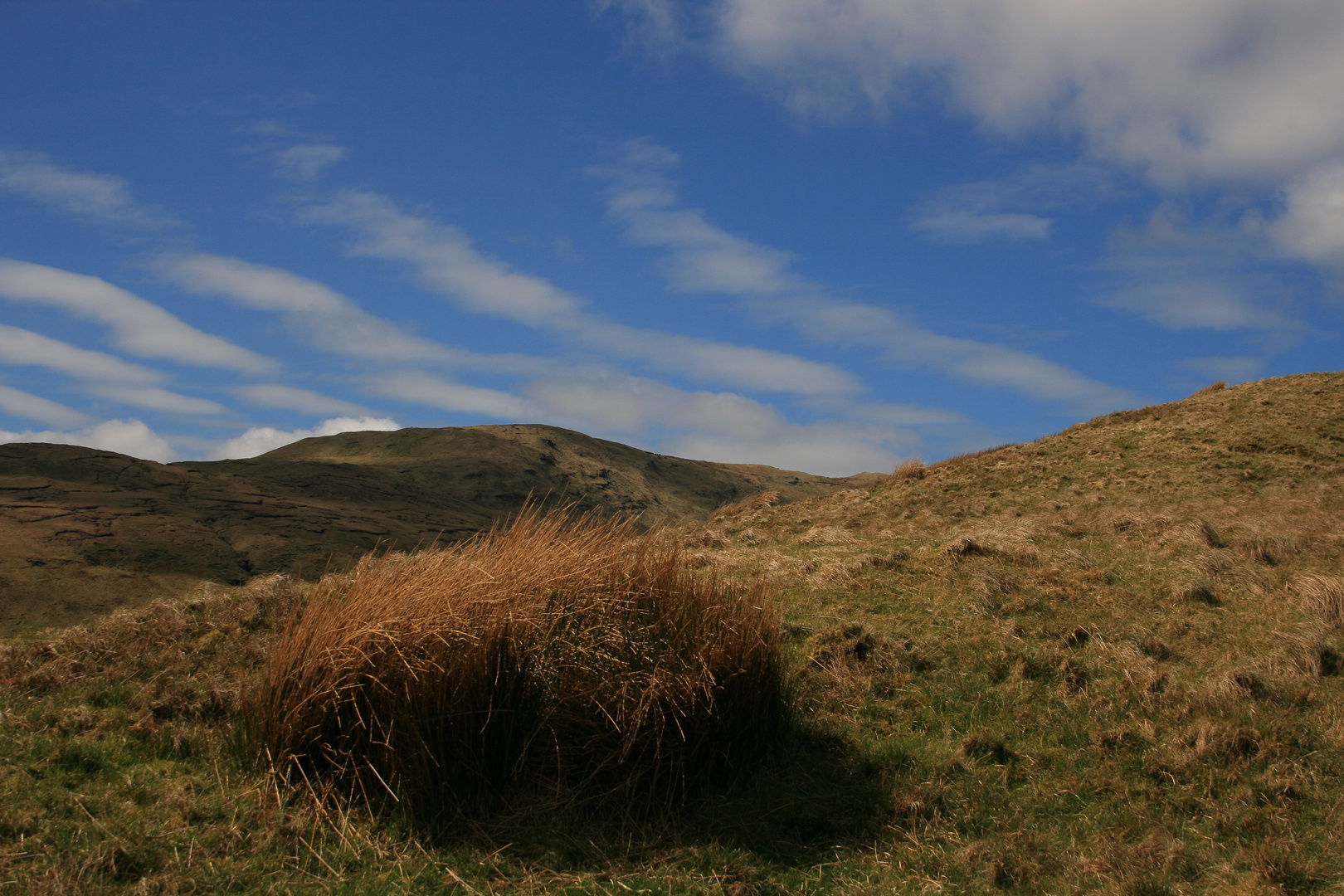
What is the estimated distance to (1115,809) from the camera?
5.97m

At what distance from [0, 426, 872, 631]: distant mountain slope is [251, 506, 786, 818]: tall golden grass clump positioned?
3.56m

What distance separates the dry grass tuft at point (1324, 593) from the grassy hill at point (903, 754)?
0.13ft

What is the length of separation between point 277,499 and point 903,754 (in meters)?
53.9

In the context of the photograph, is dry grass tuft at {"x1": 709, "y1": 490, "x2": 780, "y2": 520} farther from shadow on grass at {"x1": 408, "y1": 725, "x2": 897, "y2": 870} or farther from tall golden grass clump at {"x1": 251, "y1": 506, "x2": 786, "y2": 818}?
shadow on grass at {"x1": 408, "y1": 725, "x2": 897, "y2": 870}

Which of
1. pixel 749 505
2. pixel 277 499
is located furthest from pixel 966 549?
pixel 277 499

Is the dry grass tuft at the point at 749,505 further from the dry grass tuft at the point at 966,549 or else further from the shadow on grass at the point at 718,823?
the shadow on grass at the point at 718,823

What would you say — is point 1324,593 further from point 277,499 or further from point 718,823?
point 277,499

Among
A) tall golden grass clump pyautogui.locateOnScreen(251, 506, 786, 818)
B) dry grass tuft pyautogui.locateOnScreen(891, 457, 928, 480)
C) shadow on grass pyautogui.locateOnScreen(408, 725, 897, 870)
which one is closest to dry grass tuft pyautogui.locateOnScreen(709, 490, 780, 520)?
dry grass tuft pyautogui.locateOnScreen(891, 457, 928, 480)

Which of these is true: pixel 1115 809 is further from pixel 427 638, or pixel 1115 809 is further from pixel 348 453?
pixel 348 453

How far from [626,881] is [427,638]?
6.91ft

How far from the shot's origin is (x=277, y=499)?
53094mm

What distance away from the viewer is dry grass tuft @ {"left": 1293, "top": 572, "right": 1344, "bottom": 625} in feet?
30.2

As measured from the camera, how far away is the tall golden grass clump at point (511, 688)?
5.56m

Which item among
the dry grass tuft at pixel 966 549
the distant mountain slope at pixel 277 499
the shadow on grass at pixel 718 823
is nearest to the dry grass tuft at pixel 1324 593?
the dry grass tuft at pixel 966 549
